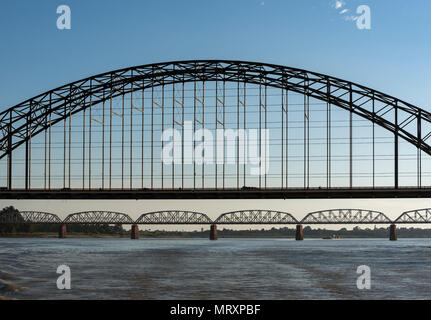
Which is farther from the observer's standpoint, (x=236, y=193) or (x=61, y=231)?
(x=61, y=231)

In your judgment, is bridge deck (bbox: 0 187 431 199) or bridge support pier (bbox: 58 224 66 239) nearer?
bridge deck (bbox: 0 187 431 199)

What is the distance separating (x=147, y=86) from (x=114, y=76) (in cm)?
425

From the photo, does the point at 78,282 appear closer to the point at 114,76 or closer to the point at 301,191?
the point at 301,191

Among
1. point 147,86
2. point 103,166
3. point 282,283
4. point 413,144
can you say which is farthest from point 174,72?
point 282,283

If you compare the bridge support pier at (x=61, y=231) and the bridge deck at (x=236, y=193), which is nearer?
the bridge deck at (x=236, y=193)

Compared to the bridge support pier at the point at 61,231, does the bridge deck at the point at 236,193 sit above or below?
above

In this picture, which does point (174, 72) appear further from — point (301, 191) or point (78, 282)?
point (78, 282)

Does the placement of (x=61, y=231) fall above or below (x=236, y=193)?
below

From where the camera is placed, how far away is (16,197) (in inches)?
3118

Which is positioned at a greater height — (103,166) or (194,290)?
(103,166)

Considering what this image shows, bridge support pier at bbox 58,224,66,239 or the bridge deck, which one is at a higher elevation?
the bridge deck
